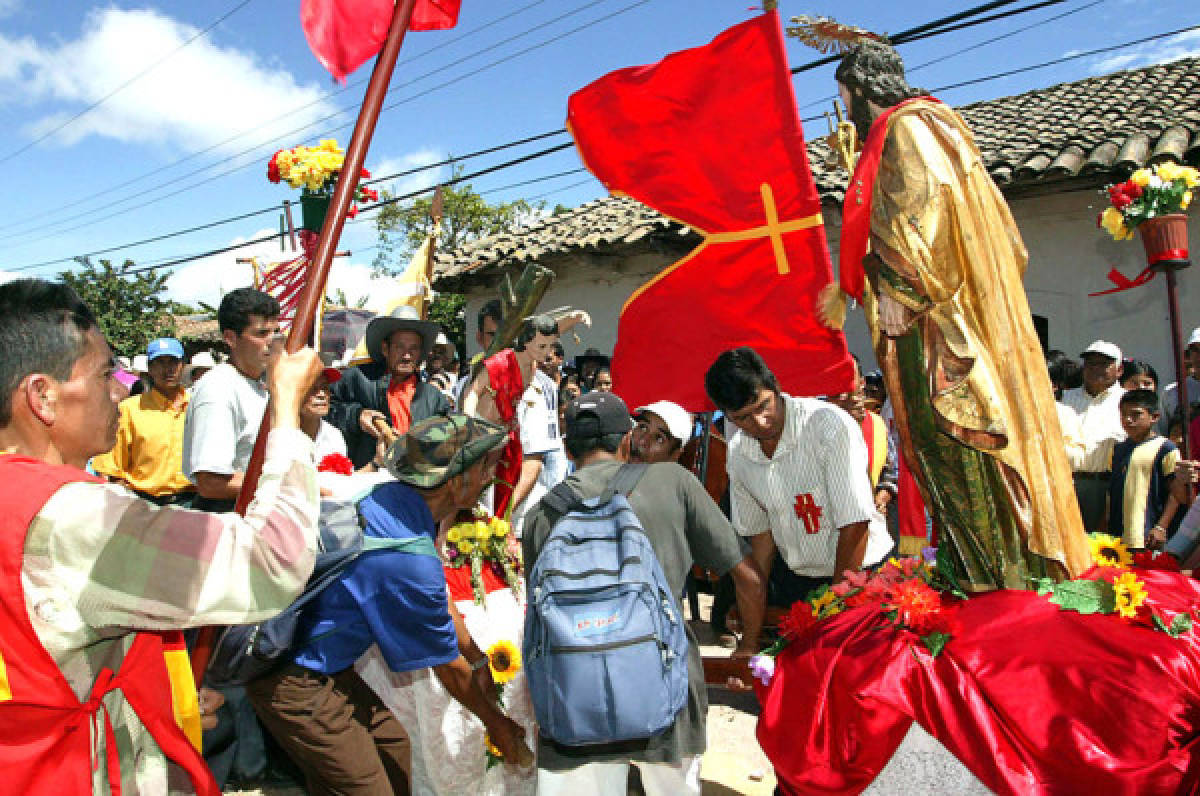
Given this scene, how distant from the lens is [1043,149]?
10.1m

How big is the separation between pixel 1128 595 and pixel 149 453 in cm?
563

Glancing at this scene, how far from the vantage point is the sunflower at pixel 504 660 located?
11.3 ft

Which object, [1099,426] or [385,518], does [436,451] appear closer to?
[385,518]

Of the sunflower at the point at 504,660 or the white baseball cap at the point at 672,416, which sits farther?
the white baseball cap at the point at 672,416

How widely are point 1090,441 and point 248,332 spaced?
19.1 ft

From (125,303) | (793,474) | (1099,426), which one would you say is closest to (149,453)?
(793,474)

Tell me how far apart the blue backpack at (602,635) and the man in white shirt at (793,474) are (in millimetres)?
1113

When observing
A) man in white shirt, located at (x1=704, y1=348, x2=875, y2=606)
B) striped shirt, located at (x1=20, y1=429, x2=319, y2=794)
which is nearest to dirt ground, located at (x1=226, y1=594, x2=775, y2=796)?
man in white shirt, located at (x1=704, y1=348, x2=875, y2=606)

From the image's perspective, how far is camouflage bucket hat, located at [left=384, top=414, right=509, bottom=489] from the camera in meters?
3.03

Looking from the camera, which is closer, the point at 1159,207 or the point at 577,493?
the point at 577,493

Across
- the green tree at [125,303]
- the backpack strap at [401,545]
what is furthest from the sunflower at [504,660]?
the green tree at [125,303]

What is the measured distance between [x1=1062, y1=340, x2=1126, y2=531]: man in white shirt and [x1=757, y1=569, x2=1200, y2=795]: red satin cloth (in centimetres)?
375

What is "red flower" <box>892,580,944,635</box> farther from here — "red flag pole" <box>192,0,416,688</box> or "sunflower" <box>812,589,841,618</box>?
"red flag pole" <box>192,0,416,688</box>

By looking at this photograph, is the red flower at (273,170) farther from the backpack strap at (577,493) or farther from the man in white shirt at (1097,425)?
the man in white shirt at (1097,425)
